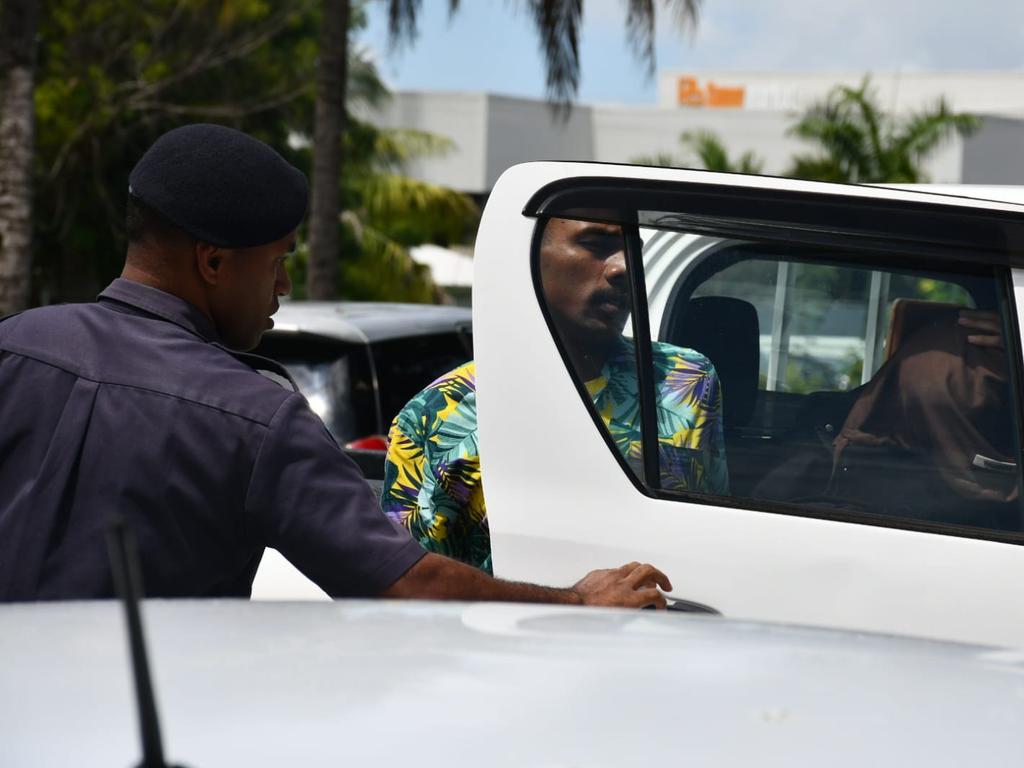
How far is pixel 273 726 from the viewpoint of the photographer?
4.13ft

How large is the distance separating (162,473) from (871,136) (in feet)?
80.3

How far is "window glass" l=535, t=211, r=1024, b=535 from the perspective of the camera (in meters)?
2.63

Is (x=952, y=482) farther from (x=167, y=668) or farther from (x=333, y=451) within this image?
(x=167, y=668)

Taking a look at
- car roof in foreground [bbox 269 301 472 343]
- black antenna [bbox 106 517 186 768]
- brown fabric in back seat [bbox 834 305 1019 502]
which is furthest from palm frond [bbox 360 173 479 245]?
black antenna [bbox 106 517 186 768]

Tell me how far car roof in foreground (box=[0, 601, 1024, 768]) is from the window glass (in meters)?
Result: 1.09

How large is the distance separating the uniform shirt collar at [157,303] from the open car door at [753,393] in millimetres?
732

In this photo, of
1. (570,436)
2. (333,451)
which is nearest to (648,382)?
(570,436)

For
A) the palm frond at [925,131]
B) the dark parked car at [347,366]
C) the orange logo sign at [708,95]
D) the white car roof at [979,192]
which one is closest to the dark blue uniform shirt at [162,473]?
the white car roof at [979,192]

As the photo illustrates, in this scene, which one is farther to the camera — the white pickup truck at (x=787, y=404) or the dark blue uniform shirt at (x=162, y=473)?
the white pickup truck at (x=787, y=404)

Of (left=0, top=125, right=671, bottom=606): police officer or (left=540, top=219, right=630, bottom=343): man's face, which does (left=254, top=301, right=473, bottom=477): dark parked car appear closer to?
(left=540, top=219, right=630, bottom=343): man's face

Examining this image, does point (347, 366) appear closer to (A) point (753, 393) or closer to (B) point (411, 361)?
(B) point (411, 361)

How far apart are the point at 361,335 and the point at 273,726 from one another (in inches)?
177

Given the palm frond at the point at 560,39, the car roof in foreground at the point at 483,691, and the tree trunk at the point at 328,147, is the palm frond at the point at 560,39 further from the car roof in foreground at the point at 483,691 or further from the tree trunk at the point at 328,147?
the car roof in foreground at the point at 483,691

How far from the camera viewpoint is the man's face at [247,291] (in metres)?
2.08
